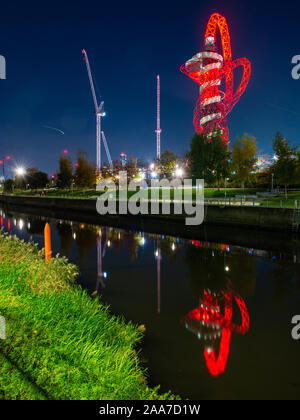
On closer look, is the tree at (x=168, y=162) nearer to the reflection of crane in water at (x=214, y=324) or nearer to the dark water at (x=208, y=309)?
the dark water at (x=208, y=309)

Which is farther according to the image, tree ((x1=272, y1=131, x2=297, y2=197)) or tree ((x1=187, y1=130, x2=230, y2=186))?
tree ((x1=187, y1=130, x2=230, y2=186))

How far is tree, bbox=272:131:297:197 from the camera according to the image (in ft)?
108

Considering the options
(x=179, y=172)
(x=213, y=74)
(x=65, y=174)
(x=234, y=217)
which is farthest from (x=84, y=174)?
(x=234, y=217)

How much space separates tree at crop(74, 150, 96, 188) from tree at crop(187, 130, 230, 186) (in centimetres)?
3478

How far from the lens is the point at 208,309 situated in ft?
31.4

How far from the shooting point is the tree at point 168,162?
222 ft

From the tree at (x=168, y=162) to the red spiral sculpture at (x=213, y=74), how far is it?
66.1 ft

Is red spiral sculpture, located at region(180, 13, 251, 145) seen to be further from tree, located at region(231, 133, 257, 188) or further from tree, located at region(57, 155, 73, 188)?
tree, located at region(57, 155, 73, 188)

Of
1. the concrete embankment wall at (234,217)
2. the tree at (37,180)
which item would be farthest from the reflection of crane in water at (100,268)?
the tree at (37,180)

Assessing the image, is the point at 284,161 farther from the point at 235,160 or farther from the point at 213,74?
the point at 213,74

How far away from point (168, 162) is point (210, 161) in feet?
102

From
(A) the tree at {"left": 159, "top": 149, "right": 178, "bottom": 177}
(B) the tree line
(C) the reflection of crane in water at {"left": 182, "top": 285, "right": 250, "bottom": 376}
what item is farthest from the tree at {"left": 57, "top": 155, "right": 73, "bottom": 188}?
(C) the reflection of crane in water at {"left": 182, "top": 285, "right": 250, "bottom": 376}
